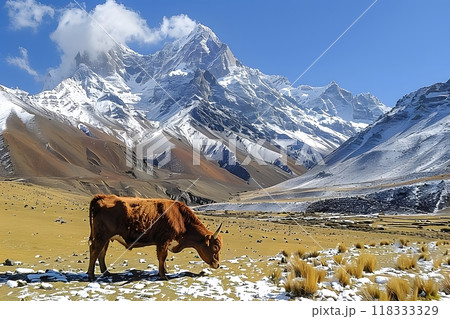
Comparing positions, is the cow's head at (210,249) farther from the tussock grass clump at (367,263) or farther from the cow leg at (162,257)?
the tussock grass clump at (367,263)

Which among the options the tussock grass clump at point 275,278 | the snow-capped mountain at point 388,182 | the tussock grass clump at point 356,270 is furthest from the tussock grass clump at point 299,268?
the snow-capped mountain at point 388,182

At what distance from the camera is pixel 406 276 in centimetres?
1066

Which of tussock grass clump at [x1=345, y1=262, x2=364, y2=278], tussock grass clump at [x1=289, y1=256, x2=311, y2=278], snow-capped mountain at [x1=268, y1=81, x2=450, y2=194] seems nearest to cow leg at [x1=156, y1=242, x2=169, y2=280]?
tussock grass clump at [x1=289, y1=256, x2=311, y2=278]

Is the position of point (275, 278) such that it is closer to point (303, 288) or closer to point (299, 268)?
point (299, 268)

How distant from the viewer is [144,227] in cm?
1023

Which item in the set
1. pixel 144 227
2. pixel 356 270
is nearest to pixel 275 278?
pixel 356 270

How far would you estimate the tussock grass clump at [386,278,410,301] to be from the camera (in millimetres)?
7750

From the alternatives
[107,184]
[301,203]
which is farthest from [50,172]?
[301,203]

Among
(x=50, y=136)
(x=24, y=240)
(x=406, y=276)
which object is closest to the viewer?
(x=406, y=276)

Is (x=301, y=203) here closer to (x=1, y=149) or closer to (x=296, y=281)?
(x=296, y=281)

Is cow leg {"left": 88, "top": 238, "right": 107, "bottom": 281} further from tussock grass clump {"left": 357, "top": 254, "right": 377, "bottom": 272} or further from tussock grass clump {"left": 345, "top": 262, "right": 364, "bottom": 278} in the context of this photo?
tussock grass clump {"left": 357, "top": 254, "right": 377, "bottom": 272}

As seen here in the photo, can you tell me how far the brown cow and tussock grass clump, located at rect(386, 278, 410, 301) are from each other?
4687 millimetres

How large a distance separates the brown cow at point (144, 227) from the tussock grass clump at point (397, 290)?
4.69 metres
